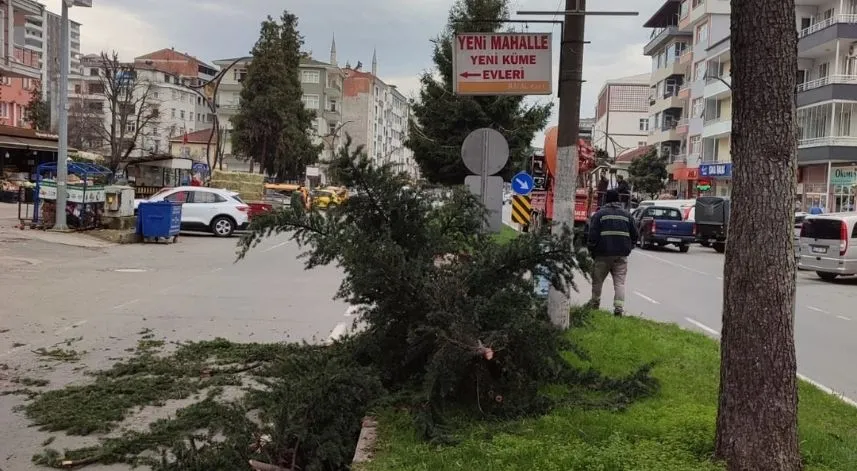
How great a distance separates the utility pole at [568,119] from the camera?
781cm

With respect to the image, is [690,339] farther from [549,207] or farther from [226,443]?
[549,207]

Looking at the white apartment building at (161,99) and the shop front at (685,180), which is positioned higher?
the white apartment building at (161,99)

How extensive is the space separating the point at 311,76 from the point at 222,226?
79.8 meters

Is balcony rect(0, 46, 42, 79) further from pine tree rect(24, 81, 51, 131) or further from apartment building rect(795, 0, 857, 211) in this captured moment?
apartment building rect(795, 0, 857, 211)

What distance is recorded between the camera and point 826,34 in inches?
1508

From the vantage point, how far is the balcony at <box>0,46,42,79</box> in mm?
38312

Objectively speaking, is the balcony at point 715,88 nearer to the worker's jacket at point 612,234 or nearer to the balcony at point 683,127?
the balcony at point 683,127

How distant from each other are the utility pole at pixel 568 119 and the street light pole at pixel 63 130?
1774 centimetres

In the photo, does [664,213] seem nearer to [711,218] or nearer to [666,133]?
[711,218]

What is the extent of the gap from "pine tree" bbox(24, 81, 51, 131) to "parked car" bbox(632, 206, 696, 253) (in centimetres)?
6007

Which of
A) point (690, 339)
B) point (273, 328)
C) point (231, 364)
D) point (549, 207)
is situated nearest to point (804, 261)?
point (549, 207)

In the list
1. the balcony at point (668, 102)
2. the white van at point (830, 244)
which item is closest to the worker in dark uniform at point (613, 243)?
the white van at point (830, 244)

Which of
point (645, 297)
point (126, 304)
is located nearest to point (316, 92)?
point (645, 297)

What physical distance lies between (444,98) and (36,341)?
22.4 metres
